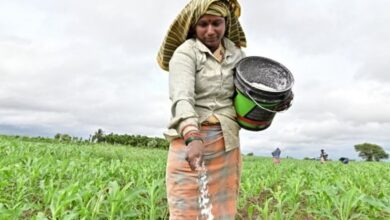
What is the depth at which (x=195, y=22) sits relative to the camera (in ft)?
8.45

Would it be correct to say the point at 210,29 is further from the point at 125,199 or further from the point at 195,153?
the point at 125,199

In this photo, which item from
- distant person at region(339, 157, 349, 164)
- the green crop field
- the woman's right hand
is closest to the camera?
the woman's right hand

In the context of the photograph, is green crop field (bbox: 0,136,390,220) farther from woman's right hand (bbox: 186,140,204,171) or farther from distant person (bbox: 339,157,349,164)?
distant person (bbox: 339,157,349,164)

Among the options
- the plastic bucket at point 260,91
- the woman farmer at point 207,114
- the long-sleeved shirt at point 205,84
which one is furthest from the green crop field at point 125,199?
the plastic bucket at point 260,91

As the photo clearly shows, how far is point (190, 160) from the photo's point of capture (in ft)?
7.02

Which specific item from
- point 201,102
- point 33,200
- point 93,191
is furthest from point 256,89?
point 33,200

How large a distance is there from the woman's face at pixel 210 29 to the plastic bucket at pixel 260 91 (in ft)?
0.65

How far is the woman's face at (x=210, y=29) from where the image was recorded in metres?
2.53

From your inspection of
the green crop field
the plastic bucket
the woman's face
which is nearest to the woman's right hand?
the plastic bucket

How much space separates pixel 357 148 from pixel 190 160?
45.7 meters

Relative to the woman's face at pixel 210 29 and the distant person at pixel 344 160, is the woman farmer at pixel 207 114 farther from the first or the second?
the distant person at pixel 344 160

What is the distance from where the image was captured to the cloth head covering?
251 centimetres

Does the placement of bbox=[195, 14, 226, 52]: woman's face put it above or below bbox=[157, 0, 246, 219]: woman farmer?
above

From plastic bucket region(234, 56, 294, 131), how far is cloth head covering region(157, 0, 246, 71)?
1.05ft
